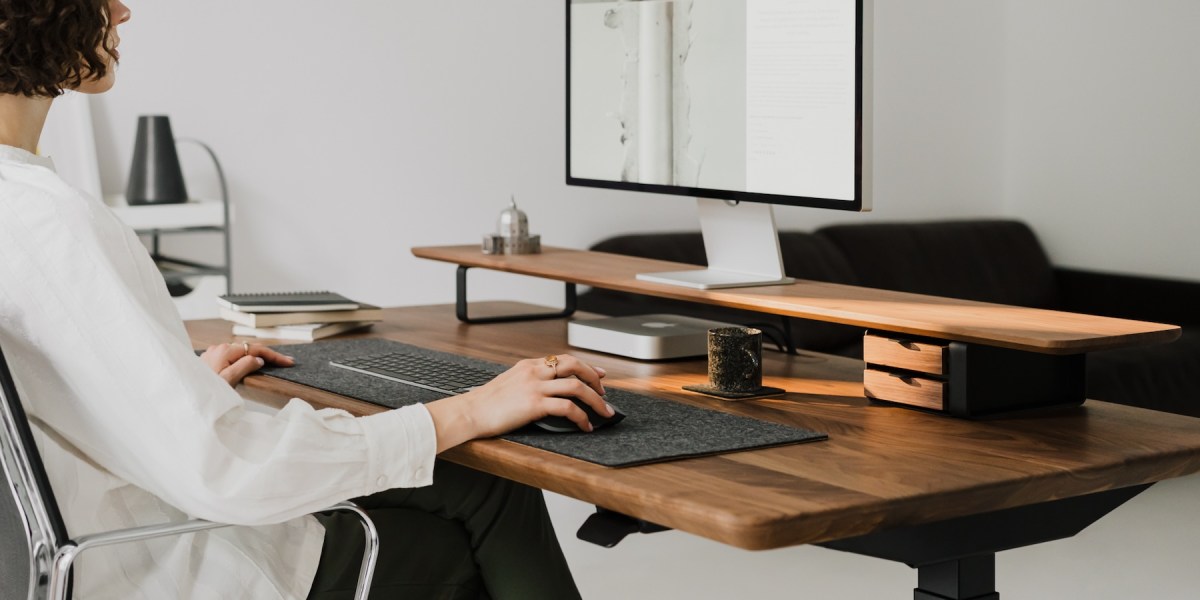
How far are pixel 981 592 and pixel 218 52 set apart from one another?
271 centimetres

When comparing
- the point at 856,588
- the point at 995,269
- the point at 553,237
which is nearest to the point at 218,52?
the point at 553,237

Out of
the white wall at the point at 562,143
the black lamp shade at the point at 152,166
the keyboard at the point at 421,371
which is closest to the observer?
the keyboard at the point at 421,371

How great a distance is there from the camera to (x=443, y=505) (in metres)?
1.88

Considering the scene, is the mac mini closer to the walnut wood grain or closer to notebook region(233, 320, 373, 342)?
the walnut wood grain

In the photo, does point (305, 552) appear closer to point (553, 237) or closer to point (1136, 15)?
point (553, 237)

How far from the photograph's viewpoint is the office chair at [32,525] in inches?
51.4

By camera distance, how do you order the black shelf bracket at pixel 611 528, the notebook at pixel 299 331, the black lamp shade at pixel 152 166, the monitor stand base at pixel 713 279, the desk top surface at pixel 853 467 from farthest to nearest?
the black lamp shade at pixel 152 166 < the notebook at pixel 299 331 < the monitor stand base at pixel 713 279 < the black shelf bracket at pixel 611 528 < the desk top surface at pixel 853 467

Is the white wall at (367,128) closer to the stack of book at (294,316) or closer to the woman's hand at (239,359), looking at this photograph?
the stack of book at (294,316)

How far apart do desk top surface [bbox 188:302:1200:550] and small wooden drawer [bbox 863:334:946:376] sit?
6 cm

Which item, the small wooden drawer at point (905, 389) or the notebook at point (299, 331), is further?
the notebook at point (299, 331)

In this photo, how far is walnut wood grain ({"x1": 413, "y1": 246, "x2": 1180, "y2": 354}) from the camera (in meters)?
1.66

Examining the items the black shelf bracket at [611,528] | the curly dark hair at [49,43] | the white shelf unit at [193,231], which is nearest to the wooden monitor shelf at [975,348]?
the black shelf bracket at [611,528]

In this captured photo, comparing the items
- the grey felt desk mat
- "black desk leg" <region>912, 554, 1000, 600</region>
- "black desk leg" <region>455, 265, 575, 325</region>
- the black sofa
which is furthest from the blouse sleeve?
the black sofa

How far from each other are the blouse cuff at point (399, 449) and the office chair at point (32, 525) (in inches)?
6.4
